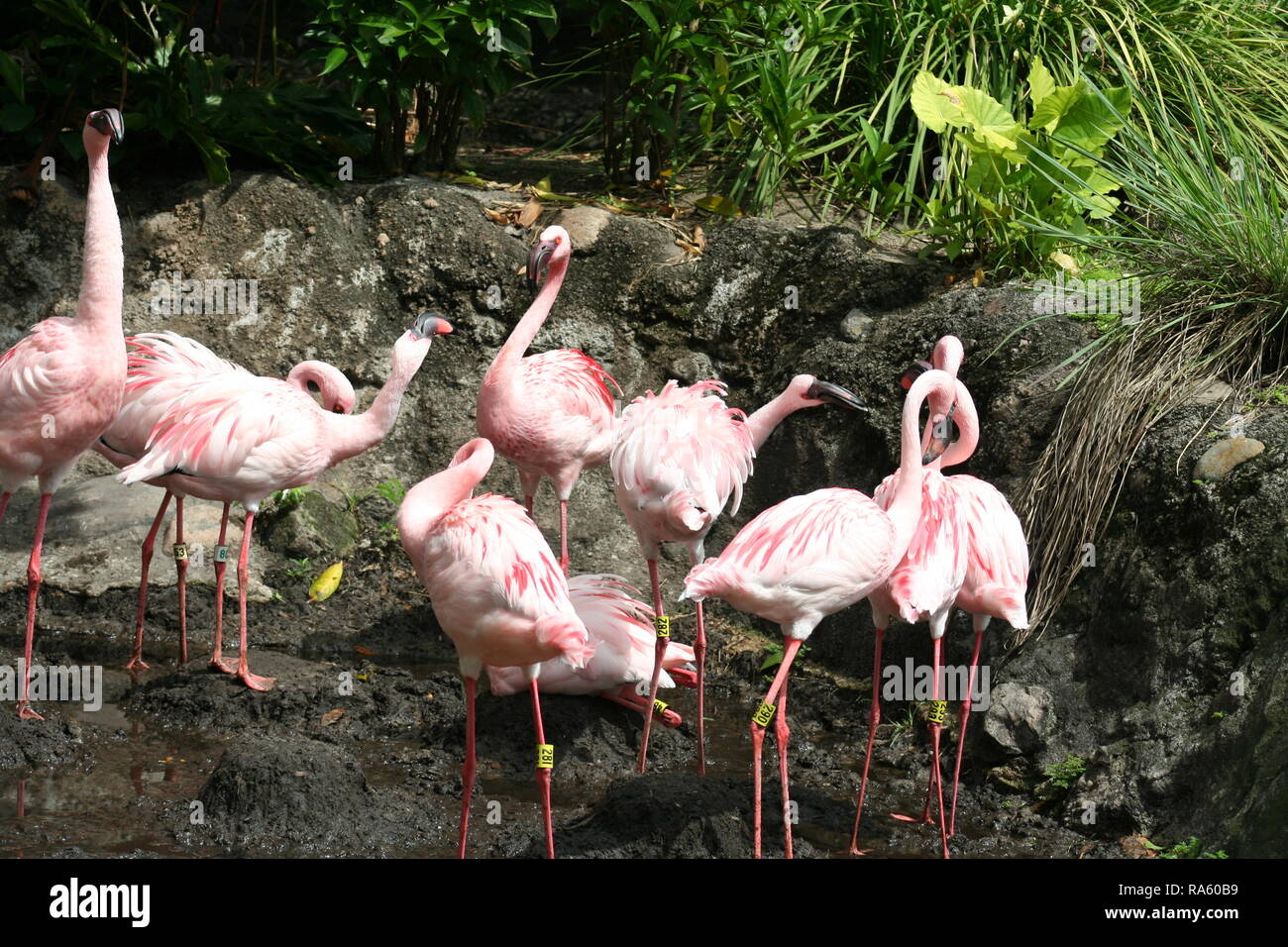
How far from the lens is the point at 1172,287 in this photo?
5848mm

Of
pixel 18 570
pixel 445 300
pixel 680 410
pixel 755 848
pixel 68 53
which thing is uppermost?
pixel 68 53

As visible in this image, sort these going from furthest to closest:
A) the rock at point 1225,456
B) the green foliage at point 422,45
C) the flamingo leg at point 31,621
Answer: the green foliage at point 422,45 < the flamingo leg at point 31,621 < the rock at point 1225,456

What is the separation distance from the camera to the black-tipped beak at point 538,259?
20.5 feet

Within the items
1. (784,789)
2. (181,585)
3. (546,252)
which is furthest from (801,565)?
(181,585)

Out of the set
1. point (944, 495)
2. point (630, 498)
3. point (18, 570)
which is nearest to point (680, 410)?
point (630, 498)

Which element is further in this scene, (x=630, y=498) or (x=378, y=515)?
(x=378, y=515)

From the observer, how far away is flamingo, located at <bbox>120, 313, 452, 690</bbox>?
18.8 ft

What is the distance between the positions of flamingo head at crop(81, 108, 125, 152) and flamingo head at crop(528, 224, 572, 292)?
1.78m

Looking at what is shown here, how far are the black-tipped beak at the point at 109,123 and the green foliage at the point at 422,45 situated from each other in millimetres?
Result: 1818

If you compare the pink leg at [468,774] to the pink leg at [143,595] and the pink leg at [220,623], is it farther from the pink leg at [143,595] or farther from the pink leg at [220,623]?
the pink leg at [143,595]

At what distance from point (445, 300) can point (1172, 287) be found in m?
3.77

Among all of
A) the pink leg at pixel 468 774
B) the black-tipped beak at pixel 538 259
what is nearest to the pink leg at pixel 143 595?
the black-tipped beak at pixel 538 259

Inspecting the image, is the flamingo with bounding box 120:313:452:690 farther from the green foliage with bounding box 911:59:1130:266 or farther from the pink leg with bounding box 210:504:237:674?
the green foliage with bounding box 911:59:1130:266

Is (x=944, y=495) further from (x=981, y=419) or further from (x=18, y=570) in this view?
(x=18, y=570)
